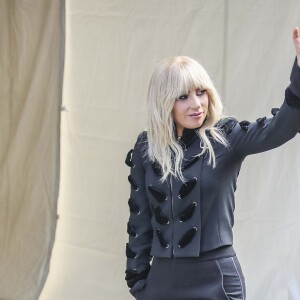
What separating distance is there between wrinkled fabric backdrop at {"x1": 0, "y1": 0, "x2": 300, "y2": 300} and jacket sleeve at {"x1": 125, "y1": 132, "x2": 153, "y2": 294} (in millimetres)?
964

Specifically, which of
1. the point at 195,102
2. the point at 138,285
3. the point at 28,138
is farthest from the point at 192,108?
the point at 28,138

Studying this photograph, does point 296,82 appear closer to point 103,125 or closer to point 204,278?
point 204,278

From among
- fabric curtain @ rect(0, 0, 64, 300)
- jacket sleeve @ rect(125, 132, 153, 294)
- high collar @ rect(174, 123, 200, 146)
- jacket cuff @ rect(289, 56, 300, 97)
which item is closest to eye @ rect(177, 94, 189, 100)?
high collar @ rect(174, 123, 200, 146)

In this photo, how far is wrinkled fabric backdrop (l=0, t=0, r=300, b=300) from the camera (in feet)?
9.10

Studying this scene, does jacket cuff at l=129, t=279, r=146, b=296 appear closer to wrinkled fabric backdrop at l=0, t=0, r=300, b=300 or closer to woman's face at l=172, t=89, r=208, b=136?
woman's face at l=172, t=89, r=208, b=136

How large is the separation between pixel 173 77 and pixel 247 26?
1.07 metres

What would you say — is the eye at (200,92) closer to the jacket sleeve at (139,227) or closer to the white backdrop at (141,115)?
the jacket sleeve at (139,227)

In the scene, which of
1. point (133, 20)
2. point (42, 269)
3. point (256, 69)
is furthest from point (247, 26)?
point (42, 269)

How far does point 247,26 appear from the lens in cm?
274

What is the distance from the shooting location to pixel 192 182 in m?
1.77

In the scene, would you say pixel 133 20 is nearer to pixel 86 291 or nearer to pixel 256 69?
pixel 256 69

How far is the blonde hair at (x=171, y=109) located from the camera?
178cm

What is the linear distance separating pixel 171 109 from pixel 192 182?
0.23 meters

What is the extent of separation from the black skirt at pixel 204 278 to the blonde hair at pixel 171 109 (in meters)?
0.25
